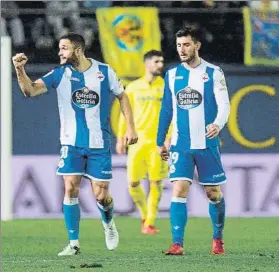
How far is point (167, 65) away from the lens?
1723cm

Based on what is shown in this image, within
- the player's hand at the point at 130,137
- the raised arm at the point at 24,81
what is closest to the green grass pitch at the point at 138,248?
the player's hand at the point at 130,137

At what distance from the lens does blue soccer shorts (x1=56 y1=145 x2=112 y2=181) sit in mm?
11250

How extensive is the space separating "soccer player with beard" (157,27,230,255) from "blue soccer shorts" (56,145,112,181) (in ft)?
1.91

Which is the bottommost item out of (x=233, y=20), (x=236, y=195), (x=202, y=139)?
(x=236, y=195)

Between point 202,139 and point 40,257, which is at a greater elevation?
point 202,139

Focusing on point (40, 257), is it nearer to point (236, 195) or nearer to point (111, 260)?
point (111, 260)

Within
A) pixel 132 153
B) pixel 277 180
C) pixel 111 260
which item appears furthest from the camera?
pixel 277 180

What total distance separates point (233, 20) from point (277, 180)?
7.00 feet

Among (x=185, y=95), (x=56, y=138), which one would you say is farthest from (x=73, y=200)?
(x=56, y=138)

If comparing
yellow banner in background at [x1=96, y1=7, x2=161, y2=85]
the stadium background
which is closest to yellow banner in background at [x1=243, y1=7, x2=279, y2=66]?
the stadium background

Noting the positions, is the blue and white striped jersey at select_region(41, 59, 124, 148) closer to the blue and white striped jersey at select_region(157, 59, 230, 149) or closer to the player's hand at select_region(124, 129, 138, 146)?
the player's hand at select_region(124, 129, 138, 146)

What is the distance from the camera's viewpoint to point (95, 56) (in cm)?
1755

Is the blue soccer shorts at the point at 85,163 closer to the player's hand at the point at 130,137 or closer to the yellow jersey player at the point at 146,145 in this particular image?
the player's hand at the point at 130,137

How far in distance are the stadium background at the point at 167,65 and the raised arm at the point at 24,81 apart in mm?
6111
